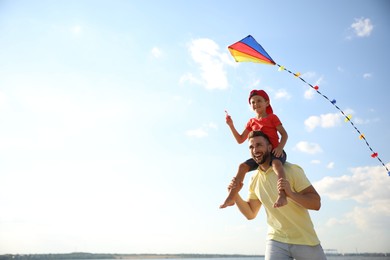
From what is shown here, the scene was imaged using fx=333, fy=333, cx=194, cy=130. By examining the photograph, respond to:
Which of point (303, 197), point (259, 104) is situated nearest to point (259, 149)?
point (303, 197)

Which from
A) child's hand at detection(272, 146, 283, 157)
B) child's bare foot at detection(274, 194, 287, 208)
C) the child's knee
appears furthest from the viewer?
the child's knee

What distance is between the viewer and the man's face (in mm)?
4289

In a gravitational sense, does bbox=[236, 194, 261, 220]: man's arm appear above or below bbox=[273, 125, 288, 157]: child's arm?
below

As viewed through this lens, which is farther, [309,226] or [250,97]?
[250,97]

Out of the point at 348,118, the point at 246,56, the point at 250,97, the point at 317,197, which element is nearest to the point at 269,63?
the point at 246,56

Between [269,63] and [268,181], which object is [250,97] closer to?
[269,63]

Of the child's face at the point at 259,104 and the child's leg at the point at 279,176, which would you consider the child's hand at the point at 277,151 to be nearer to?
the child's leg at the point at 279,176

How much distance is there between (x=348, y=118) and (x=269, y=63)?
7.53 feet

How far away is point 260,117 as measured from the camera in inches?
211

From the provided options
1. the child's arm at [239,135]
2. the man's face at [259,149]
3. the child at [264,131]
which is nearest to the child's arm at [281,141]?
the child at [264,131]

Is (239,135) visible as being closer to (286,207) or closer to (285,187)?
(286,207)

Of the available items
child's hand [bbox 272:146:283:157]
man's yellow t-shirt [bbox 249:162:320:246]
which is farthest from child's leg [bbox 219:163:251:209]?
child's hand [bbox 272:146:283:157]

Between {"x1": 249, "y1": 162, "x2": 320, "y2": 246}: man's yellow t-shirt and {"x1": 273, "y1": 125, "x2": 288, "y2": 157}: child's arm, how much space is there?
18 centimetres

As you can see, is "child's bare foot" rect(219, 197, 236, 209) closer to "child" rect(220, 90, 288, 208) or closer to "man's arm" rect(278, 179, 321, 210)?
"child" rect(220, 90, 288, 208)
